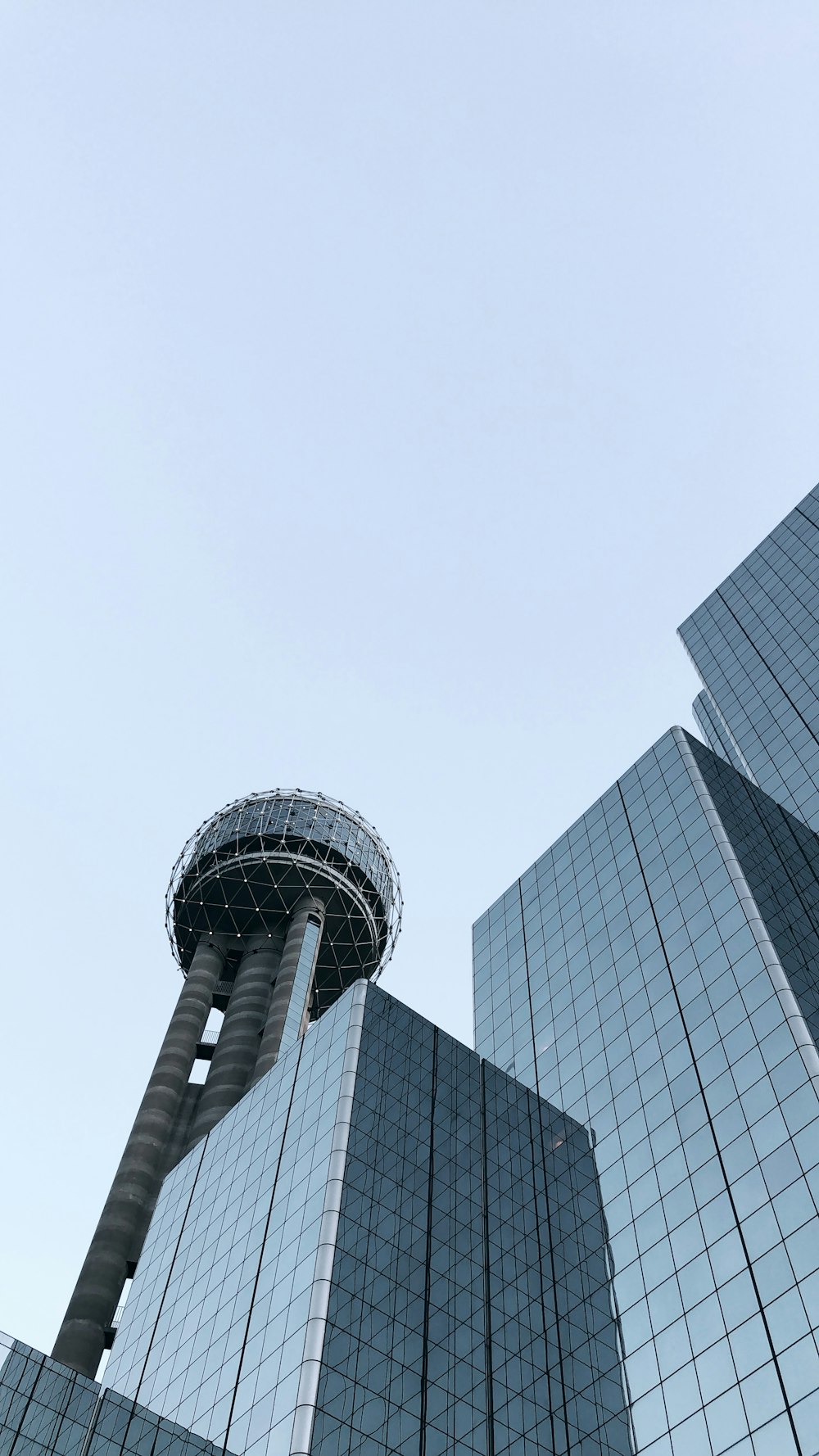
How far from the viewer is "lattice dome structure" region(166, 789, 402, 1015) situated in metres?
130

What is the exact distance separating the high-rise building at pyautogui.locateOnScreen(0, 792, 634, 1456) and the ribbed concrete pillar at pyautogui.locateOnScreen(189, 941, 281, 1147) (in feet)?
60.2

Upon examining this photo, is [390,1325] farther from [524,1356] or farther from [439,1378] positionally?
[524,1356]

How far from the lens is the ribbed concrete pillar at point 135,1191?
8888cm

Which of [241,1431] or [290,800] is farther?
[290,800]

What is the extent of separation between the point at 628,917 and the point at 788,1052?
2195cm

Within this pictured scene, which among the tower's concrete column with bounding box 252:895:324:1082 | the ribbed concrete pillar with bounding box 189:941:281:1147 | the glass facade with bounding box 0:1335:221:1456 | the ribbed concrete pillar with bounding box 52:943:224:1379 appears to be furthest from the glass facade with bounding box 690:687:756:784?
the glass facade with bounding box 0:1335:221:1456

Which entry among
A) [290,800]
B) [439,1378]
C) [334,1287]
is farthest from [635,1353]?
[290,800]

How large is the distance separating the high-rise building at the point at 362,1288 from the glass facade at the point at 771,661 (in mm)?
43763

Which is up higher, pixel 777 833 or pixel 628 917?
pixel 777 833

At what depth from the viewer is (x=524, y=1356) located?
60656 millimetres

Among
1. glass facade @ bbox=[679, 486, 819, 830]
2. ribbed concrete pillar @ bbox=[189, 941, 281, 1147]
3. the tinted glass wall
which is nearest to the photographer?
the tinted glass wall

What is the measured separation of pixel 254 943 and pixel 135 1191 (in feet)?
108

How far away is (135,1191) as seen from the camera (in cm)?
9988

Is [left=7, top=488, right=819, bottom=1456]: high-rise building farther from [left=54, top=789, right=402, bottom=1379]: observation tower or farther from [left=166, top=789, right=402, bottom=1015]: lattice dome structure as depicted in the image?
[left=166, top=789, right=402, bottom=1015]: lattice dome structure
